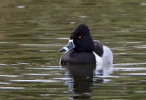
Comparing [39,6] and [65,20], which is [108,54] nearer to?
[65,20]

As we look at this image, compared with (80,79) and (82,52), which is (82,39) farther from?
(80,79)

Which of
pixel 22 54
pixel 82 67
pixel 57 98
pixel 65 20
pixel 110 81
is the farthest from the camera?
pixel 65 20

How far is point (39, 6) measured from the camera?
1037 inches

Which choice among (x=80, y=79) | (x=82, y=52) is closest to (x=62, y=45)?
(x=82, y=52)

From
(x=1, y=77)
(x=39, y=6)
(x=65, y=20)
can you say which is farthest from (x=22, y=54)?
(x=39, y=6)

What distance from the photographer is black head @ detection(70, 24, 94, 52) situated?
14.3 m

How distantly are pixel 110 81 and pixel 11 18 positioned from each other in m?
11.1

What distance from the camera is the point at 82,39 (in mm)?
14422

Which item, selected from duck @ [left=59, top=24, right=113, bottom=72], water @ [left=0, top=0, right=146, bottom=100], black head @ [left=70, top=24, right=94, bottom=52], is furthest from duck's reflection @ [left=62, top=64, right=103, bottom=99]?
black head @ [left=70, top=24, right=94, bottom=52]

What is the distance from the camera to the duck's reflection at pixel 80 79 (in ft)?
35.8

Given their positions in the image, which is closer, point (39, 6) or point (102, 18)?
point (102, 18)

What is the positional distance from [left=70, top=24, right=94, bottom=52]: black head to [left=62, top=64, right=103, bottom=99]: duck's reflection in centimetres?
49

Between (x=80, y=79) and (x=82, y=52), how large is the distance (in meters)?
Answer: 2.15

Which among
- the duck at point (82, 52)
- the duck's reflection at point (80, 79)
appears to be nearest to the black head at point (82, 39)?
the duck at point (82, 52)
